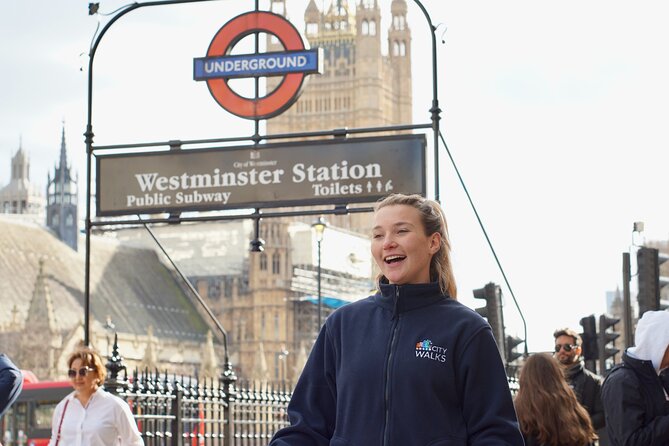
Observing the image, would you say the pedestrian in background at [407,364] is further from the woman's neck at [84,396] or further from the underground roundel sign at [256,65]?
the underground roundel sign at [256,65]

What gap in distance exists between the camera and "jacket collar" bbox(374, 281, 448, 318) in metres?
3.54

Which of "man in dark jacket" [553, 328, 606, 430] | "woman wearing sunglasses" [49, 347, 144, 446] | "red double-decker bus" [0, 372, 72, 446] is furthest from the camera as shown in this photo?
"red double-decker bus" [0, 372, 72, 446]

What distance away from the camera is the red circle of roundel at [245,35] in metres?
10.4

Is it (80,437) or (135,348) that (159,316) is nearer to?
(135,348)

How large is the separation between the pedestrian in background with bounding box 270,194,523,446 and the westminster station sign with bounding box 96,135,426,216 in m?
6.09

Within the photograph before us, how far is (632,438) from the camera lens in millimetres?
4992

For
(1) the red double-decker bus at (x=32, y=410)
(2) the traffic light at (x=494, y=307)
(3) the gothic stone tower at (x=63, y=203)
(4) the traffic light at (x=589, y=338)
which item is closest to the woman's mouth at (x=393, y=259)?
(2) the traffic light at (x=494, y=307)

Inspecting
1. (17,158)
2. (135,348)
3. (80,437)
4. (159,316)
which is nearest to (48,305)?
(135,348)

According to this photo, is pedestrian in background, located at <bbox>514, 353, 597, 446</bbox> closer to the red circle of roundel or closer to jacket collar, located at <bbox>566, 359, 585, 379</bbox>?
jacket collar, located at <bbox>566, 359, 585, 379</bbox>

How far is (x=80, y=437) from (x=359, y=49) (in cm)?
11843

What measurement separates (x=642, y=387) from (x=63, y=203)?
9207 centimetres

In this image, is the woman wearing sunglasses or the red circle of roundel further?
the red circle of roundel

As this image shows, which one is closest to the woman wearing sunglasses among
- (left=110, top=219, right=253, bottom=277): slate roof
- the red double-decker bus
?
the red double-decker bus

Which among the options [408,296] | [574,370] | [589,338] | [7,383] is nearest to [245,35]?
[574,370]
